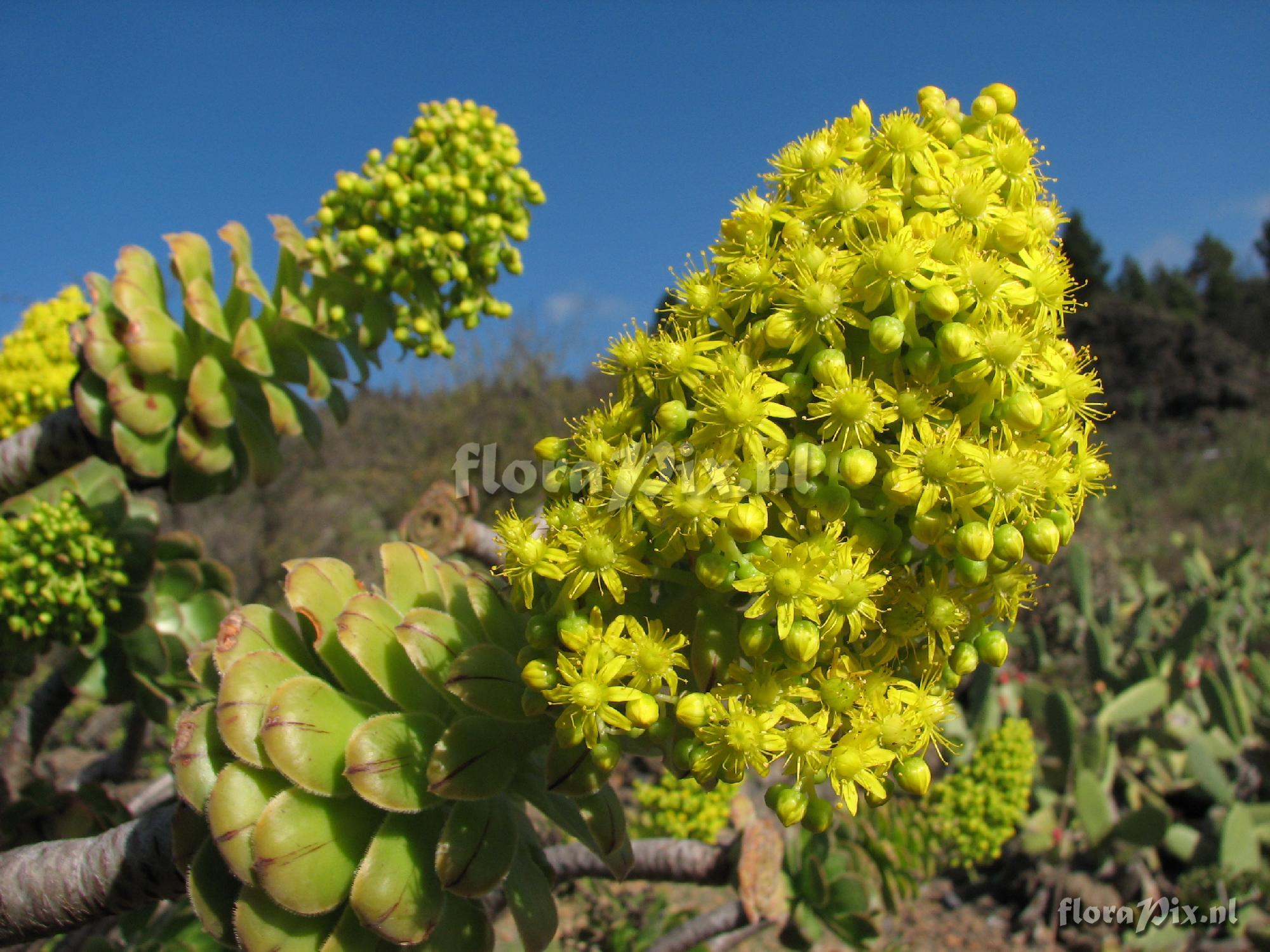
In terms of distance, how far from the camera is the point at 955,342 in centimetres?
137

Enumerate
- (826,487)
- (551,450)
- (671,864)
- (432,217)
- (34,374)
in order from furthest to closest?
(34,374)
(432,217)
(671,864)
(551,450)
(826,487)

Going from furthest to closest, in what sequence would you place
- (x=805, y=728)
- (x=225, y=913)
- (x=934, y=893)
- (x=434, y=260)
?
(x=934, y=893)
(x=434, y=260)
(x=225, y=913)
(x=805, y=728)

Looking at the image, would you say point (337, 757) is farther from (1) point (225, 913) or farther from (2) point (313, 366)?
(2) point (313, 366)

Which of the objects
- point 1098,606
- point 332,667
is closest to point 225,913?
point 332,667

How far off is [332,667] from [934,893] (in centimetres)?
671

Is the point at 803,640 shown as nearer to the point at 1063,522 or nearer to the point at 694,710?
the point at 694,710

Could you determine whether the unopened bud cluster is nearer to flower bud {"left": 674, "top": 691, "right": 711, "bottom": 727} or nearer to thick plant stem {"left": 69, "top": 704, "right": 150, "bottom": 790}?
thick plant stem {"left": 69, "top": 704, "right": 150, "bottom": 790}

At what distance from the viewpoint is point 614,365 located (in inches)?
65.7

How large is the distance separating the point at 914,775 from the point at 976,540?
46 cm

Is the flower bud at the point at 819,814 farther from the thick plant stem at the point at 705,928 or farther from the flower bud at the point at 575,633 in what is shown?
the thick plant stem at the point at 705,928

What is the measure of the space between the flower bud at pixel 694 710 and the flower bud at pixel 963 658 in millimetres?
494

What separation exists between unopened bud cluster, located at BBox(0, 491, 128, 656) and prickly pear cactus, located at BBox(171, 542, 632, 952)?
1149mm

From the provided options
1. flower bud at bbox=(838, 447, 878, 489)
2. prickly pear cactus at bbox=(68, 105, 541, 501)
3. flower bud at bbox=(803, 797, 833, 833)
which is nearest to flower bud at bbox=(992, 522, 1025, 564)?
flower bud at bbox=(838, 447, 878, 489)

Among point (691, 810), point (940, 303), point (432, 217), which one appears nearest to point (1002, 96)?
point (940, 303)
